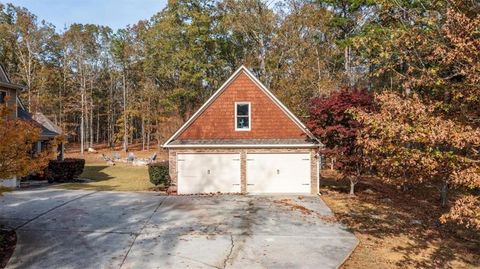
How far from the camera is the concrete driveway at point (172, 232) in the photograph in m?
9.19

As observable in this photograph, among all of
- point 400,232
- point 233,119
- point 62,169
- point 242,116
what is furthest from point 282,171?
point 62,169

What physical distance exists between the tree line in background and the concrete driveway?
2.98 metres

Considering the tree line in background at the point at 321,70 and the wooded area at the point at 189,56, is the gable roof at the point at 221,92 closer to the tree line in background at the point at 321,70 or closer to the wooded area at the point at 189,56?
the tree line in background at the point at 321,70

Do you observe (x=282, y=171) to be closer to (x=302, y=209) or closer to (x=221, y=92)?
(x=302, y=209)

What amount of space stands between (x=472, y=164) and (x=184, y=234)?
7.78 metres

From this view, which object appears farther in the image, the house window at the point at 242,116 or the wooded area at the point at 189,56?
the wooded area at the point at 189,56

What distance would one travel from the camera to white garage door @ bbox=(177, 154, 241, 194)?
18.7m

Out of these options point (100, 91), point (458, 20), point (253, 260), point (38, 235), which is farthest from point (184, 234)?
point (100, 91)

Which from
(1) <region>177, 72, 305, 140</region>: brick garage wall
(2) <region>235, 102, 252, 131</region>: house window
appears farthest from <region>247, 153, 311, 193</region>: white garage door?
(2) <region>235, 102, 252, 131</region>: house window

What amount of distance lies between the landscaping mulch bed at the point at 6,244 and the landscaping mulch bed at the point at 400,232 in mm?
8193

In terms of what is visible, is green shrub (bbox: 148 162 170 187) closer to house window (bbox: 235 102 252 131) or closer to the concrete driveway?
the concrete driveway

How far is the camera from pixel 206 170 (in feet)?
61.3

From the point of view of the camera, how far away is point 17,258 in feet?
29.9

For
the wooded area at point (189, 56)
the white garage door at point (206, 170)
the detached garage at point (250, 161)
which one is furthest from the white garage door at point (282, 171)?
the wooded area at point (189, 56)
